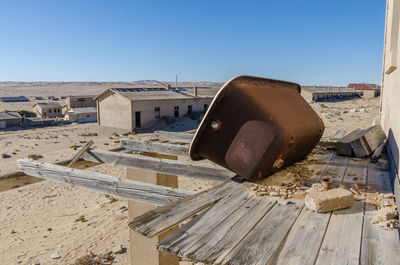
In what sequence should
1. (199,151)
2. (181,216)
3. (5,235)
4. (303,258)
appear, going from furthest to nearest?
(5,235), (199,151), (181,216), (303,258)

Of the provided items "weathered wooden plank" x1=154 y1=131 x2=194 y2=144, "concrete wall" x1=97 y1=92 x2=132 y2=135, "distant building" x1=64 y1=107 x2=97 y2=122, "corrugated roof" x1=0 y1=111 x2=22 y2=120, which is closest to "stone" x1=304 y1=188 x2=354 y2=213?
"weathered wooden plank" x1=154 y1=131 x2=194 y2=144

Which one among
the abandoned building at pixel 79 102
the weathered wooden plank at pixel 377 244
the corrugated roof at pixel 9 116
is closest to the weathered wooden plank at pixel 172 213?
the weathered wooden plank at pixel 377 244

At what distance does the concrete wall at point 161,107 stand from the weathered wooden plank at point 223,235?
2598 cm

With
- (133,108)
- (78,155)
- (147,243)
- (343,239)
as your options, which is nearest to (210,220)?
(343,239)

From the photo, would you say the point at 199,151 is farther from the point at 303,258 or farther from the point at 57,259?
the point at 57,259

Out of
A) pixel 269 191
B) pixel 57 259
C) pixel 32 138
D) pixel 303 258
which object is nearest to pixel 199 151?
pixel 269 191

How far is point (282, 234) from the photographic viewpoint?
6.32ft

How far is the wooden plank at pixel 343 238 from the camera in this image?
1670 millimetres

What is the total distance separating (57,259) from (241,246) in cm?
846

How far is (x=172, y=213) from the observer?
2.22m

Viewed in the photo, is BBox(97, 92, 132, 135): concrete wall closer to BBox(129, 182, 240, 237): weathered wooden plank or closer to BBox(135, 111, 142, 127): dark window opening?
BBox(135, 111, 142, 127): dark window opening

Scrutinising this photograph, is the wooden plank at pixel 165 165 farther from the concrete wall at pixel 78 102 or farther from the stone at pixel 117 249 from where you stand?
the concrete wall at pixel 78 102

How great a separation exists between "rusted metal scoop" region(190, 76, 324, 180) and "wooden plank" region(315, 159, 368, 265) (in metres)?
0.83

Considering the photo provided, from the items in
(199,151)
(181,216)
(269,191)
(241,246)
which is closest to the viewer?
(241,246)
